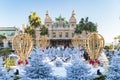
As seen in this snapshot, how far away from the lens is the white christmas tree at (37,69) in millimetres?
9531

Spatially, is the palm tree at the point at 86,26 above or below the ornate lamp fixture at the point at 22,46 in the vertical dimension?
above

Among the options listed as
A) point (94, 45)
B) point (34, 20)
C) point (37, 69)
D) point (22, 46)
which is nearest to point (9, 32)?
→ point (34, 20)

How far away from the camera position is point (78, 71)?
10.0 m

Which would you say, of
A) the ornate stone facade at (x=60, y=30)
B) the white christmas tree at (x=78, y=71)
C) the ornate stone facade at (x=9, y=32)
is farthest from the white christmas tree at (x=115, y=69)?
the ornate stone facade at (x=60, y=30)

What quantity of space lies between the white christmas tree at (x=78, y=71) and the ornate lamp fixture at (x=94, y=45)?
1175 centimetres

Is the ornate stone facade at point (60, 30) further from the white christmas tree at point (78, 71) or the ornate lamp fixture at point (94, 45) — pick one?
the white christmas tree at point (78, 71)

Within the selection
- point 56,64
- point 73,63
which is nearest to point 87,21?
point 56,64

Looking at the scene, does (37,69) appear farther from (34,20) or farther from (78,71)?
(34,20)

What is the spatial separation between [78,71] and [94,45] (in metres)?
12.5

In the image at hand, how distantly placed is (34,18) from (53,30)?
22596 mm

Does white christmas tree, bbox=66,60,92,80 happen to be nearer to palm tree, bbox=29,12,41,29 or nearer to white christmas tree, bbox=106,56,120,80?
white christmas tree, bbox=106,56,120,80

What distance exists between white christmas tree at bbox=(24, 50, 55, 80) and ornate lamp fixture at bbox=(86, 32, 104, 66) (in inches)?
486

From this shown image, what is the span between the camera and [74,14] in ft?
288

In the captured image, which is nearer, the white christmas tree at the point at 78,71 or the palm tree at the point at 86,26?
the white christmas tree at the point at 78,71
